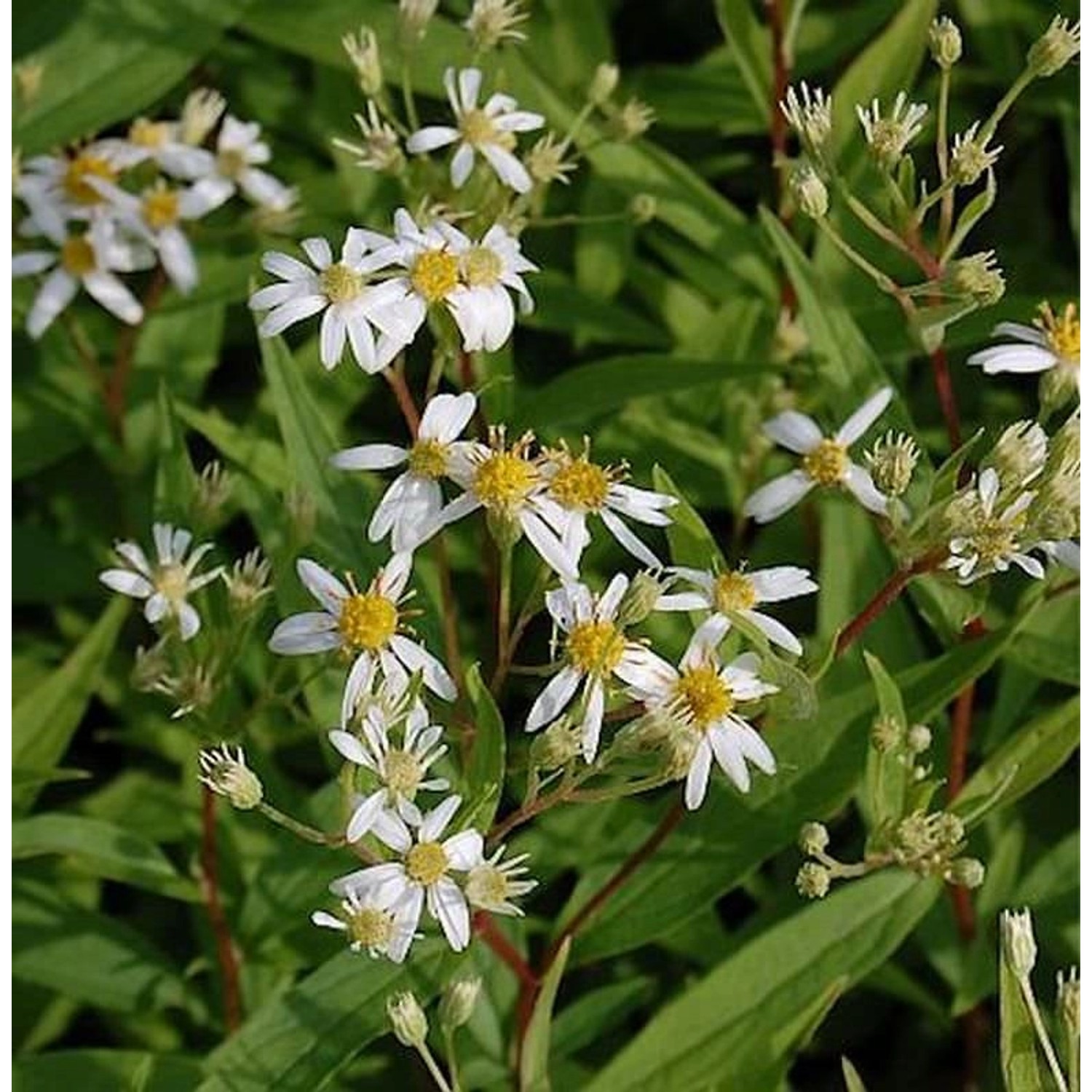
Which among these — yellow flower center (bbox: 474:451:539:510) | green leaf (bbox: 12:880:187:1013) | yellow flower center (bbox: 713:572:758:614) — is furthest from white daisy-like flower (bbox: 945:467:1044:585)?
green leaf (bbox: 12:880:187:1013)

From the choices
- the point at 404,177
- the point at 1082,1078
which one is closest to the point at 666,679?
the point at 1082,1078

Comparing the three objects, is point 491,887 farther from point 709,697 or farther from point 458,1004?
point 709,697

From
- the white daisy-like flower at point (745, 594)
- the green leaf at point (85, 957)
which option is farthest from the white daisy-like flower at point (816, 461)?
the green leaf at point (85, 957)

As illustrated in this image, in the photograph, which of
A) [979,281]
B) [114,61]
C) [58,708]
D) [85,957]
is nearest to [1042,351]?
[979,281]

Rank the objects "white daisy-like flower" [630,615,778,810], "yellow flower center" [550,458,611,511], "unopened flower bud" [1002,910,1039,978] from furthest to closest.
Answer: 1. "yellow flower center" [550,458,611,511]
2. "white daisy-like flower" [630,615,778,810]
3. "unopened flower bud" [1002,910,1039,978]

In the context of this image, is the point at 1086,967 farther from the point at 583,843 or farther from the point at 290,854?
the point at 290,854

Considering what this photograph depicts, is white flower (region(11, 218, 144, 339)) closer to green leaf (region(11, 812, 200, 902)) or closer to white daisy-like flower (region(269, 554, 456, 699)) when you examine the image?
green leaf (region(11, 812, 200, 902))

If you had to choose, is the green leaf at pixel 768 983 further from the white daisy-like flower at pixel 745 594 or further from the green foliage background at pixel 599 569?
the white daisy-like flower at pixel 745 594
